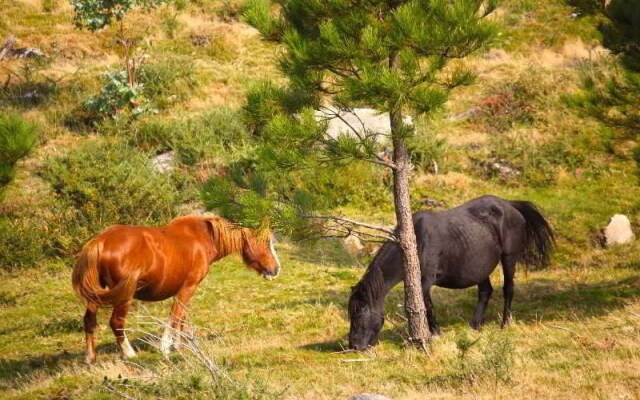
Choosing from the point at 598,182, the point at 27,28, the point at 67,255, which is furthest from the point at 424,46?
the point at 27,28

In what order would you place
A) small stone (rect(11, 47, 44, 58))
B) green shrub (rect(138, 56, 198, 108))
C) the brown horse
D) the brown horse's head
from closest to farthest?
the brown horse, the brown horse's head, green shrub (rect(138, 56, 198, 108)), small stone (rect(11, 47, 44, 58))

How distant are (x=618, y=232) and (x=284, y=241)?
901 centimetres

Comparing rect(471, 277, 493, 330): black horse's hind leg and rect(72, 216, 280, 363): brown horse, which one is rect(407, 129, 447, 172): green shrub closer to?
rect(471, 277, 493, 330): black horse's hind leg

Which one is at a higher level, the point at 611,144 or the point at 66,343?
the point at 611,144

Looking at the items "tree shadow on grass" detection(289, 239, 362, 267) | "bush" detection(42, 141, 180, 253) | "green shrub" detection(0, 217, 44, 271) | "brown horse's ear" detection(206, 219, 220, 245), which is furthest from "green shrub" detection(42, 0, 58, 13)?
"brown horse's ear" detection(206, 219, 220, 245)

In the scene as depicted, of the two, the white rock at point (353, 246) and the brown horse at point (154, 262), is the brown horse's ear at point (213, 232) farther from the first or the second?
the white rock at point (353, 246)

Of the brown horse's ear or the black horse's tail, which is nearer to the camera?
the brown horse's ear

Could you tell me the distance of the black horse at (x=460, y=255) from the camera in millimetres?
14008

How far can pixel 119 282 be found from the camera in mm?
13875

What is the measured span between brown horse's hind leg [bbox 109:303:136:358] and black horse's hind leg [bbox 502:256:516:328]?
6.60m

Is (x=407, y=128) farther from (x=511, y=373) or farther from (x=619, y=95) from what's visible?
(x=619, y=95)

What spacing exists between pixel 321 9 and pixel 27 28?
3060 centimetres

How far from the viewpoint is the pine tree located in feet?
39.3

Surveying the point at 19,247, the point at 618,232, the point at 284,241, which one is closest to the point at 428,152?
the point at 284,241
